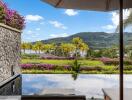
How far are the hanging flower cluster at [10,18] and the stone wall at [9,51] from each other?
468mm

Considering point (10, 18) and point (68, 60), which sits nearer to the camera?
point (10, 18)

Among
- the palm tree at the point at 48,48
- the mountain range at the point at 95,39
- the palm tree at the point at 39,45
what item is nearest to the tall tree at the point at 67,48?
the palm tree at the point at 48,48

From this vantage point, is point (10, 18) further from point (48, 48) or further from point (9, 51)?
point (48, 48)

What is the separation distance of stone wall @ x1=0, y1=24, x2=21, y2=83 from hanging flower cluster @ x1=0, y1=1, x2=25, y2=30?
47 cm

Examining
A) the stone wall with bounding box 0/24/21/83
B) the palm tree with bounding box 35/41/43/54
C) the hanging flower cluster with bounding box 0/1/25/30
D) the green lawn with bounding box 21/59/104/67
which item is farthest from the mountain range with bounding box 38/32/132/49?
the stone wall with bounding box 0/24/21/83

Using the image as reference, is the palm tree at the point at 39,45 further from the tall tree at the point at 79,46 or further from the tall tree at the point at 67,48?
the tall tree at the point at 79,46

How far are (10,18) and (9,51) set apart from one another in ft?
6.01

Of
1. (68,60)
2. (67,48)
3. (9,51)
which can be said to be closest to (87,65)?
(68,60)

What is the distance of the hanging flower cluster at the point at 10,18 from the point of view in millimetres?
12219

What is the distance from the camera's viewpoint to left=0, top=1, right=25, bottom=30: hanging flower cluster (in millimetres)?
12219

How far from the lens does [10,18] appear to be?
13.6 meters

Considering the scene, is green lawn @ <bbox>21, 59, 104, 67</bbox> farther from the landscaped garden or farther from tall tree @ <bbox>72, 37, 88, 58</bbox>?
tall tree @ <bbox>72, 37, 88, 58</bbox>

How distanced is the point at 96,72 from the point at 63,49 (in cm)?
248

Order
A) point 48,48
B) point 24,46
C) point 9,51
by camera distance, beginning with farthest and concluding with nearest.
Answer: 1. point 48,48
2. point 24,46
3. point 9,51
